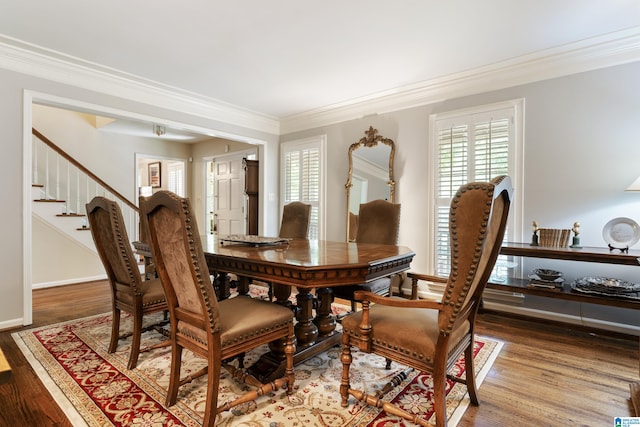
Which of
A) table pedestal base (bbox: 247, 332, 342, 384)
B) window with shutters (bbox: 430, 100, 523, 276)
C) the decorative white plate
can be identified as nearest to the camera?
table pedestal base (bbox: 247, 332, 342, 384)

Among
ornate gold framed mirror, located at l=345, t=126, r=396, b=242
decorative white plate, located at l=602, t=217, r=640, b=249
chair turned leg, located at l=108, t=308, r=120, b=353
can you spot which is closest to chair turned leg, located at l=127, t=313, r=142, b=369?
chair turned leg, located at l=108, t=308, r=120, b=353

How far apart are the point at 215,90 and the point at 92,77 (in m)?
1.24

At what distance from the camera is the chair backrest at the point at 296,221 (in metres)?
3.47

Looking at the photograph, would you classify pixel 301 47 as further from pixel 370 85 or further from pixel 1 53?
pixel 1 53

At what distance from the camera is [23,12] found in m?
2.32

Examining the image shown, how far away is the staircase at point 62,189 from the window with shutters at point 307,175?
273 centimetres

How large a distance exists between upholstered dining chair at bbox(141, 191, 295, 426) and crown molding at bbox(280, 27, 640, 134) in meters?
3.08

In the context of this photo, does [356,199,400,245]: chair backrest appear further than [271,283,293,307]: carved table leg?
Yes

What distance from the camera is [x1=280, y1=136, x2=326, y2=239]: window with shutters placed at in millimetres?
4715

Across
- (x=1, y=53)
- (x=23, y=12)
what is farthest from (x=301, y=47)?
(x=1, y=53)

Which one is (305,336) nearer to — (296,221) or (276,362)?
(276,362)

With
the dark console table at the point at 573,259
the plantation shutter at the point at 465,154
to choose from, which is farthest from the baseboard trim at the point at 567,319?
the plantation shutter at the point at 465,154

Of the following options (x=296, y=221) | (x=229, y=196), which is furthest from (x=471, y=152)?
(x=229, y=196)

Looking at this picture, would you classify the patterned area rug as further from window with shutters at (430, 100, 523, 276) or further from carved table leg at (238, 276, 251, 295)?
window with shutters at (430, 100, 523, 276)
